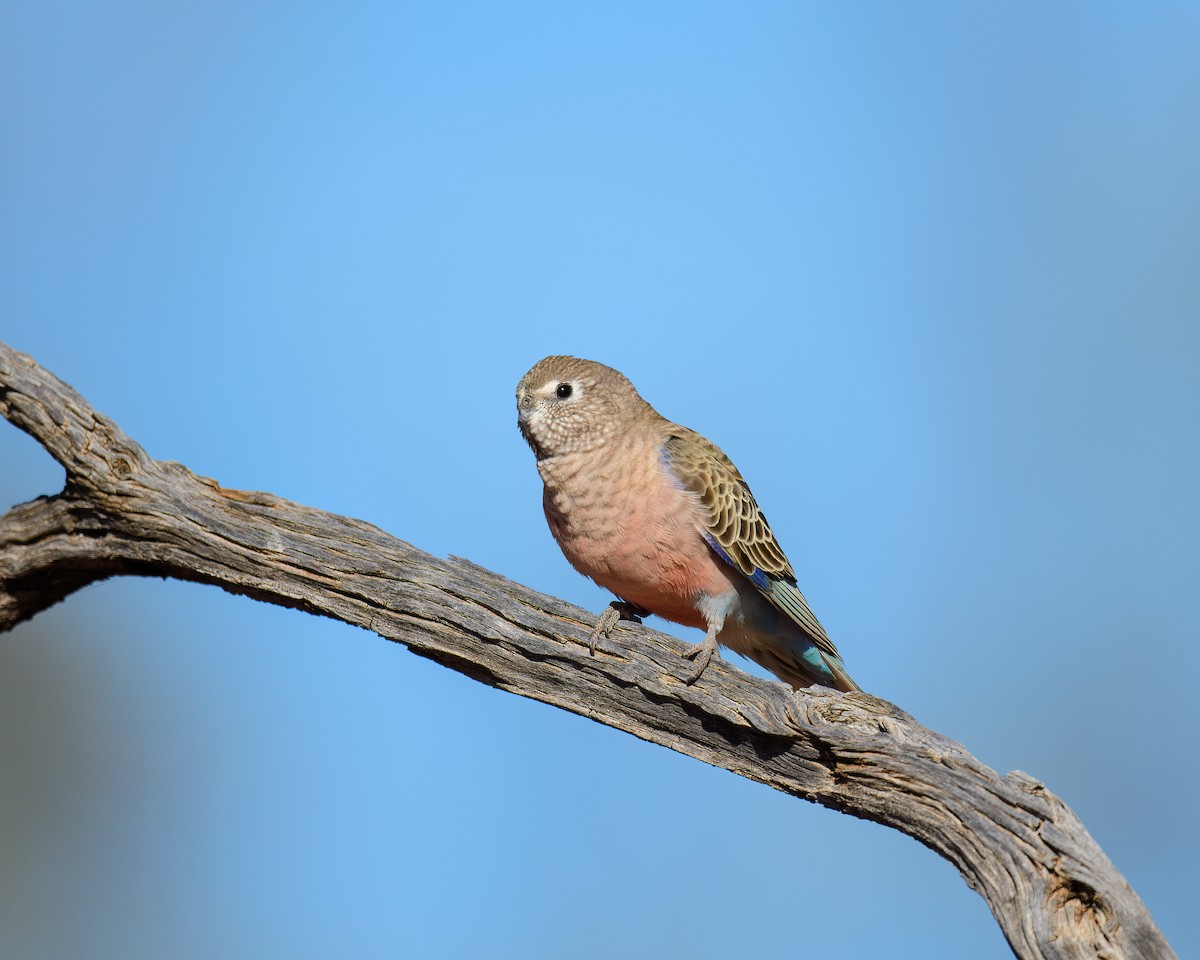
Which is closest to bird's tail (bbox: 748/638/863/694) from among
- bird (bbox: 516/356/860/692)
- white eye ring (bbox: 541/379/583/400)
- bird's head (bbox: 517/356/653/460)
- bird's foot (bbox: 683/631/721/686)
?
bird (bbox: 516/356/860/692)

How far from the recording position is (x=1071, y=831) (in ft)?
15.5

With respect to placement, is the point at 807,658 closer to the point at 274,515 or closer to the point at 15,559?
the point at 274,515

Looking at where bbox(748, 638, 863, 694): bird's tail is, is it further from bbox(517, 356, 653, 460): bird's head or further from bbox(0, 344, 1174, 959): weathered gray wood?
bbox(517, 356, 653, 460): bird's head

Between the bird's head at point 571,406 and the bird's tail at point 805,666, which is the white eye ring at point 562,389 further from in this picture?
the bird's tail at point 805,666

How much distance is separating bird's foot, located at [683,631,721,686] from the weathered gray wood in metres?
0.05

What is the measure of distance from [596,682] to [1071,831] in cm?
224

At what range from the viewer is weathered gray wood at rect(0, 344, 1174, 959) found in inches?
209

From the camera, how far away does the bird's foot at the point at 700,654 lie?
561 centimetres

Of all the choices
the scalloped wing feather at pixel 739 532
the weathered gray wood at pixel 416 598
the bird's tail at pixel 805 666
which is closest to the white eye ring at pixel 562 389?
the scalloped wing feather at pixel 739 532

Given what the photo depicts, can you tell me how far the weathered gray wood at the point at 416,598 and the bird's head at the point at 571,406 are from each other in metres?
1.55

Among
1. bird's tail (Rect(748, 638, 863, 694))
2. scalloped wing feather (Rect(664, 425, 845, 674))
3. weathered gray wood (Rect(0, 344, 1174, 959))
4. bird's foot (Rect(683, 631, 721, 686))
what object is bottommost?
weathered gray wood (Rect(0, 344, 1174, 959))

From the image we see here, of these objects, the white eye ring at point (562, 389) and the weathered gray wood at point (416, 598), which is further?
the white eye ring at point (562, 389)

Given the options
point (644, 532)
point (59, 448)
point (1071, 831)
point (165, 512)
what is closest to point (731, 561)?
point (644, 532)

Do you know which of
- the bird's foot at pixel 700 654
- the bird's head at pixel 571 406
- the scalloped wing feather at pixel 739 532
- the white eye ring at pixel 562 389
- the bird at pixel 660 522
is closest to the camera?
the bird's foot at pixel 700 654
